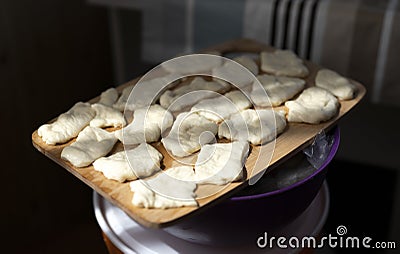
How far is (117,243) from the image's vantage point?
0.81 metres

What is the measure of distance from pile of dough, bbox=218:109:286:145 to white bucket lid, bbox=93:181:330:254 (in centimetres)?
15

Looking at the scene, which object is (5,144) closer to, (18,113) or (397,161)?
(18,113)

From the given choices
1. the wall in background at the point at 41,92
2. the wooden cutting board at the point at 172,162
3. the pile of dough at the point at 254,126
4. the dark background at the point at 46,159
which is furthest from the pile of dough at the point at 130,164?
the wall in background at the point at 41,92

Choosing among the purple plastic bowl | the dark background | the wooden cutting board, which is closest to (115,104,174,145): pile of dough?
the wooden cutting board

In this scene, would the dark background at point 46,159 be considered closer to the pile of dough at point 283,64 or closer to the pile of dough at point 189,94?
the pile of dough at point 283,64

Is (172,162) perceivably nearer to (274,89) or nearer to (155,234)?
(155,234)

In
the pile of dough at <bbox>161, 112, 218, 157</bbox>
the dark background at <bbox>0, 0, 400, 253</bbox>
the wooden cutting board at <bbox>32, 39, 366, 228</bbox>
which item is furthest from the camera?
the dark background at <bbox>0, 0, 400, 253</bbox>

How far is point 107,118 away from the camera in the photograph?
82cm

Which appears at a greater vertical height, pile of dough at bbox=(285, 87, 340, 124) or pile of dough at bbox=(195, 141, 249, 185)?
pile of dough at bbox=(285, 87, 340, 124)

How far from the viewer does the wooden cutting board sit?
0.65 metres

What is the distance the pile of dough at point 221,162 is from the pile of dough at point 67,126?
194 mm

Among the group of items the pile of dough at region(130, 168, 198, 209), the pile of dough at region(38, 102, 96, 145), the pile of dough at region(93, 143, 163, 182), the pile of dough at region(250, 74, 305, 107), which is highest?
the pile of dough at region(250, 74, 305, 107)

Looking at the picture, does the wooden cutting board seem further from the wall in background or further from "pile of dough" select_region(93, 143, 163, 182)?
the wall in background

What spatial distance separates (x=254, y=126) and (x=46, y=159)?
77cm
